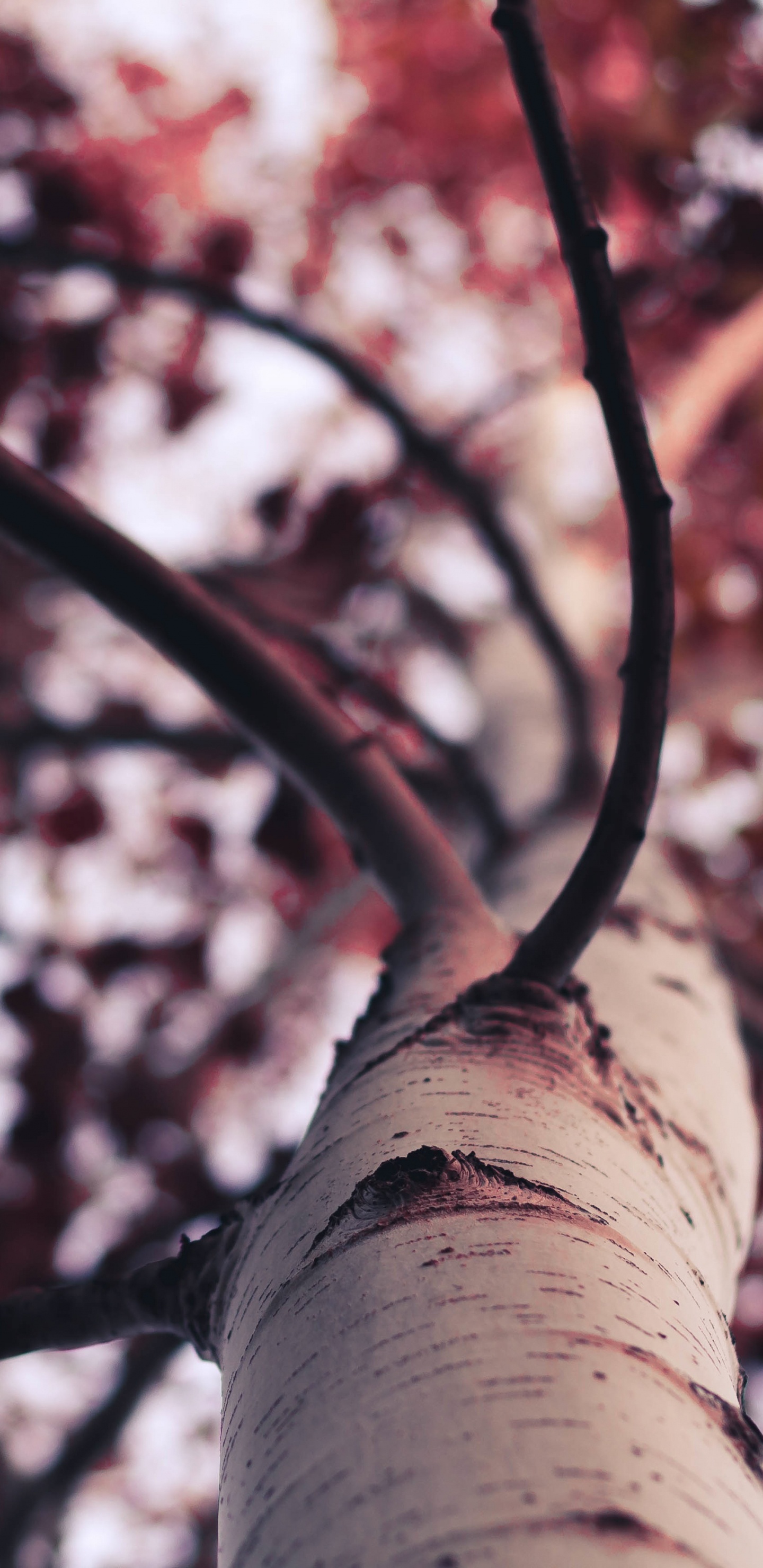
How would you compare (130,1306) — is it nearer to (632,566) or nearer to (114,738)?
(632,566)

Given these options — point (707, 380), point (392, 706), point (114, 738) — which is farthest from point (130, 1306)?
point (707, 380)

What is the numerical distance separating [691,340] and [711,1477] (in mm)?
2631

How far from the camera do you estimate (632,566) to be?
70 cm

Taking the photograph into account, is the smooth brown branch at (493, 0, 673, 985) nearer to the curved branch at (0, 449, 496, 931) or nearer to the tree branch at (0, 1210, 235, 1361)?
the curved branch at (0, 449, 496, 931)

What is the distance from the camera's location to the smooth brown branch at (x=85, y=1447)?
6.49ft

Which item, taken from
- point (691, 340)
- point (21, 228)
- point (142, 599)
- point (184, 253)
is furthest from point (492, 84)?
point (142, 599)

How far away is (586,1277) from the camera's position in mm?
494

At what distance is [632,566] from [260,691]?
1.28ft

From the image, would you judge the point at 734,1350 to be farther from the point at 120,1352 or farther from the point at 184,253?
the point at 184,253

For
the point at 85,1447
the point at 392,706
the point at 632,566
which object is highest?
the point at 392,706

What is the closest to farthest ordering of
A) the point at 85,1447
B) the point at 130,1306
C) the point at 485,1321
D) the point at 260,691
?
the point at 485,1321, the point at 130,1306, the point at 260,691, the point at 85,1447

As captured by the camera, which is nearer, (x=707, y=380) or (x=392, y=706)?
(x=392, y=706)

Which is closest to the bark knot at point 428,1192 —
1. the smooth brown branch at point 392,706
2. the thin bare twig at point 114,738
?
the smooth brown branch at point 392,706

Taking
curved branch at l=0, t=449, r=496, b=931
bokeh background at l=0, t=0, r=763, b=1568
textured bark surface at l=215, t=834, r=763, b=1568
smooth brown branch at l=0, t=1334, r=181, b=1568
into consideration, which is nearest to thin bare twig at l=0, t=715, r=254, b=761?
bokeh background at l=0, t=0, r=763, b=1568
